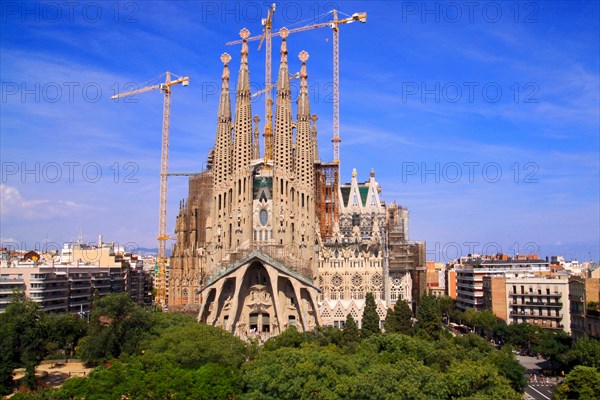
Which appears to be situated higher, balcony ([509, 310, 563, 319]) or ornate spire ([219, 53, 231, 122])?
ornate spire ([219, 53, 231, 122])

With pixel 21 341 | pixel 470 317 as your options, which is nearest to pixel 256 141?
pixel 470 317

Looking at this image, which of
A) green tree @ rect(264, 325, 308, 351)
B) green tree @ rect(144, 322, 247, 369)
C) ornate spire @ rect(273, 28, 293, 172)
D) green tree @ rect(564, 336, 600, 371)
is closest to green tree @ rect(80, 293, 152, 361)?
green tree @ rect(144, 322, 247, 369)

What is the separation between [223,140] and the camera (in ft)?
273

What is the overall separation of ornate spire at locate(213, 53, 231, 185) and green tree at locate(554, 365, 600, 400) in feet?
181

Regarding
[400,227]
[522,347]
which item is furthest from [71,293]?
[522,347]

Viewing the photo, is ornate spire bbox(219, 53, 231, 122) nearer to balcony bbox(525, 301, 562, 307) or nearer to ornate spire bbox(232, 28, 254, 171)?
ornate spire bbox(232, 28, 254, 171)

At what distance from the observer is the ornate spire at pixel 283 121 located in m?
79.3

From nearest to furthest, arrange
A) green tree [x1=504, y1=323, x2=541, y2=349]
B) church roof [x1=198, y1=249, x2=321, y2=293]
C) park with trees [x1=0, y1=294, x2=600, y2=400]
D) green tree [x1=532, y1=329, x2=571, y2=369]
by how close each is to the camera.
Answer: park with trees [x1=0, y1=294, x2=600, y2=400], green tree [x1=532, y1=329, x2=571, y2=369], green tree [x1=504, y1=323, x2=541, y2=349], church roof [x1=198, y1=249, x2=321, y2=293]

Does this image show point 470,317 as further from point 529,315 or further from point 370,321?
point 370,321

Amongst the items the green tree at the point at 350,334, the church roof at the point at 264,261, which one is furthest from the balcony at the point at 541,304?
the church roof at the point at 264,261

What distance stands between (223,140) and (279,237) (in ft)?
53.3

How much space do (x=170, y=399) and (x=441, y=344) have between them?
20304 mm

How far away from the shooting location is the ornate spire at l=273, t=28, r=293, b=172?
7931 centimetres

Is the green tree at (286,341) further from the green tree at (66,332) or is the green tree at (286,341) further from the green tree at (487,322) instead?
the green tree at (487,322)
